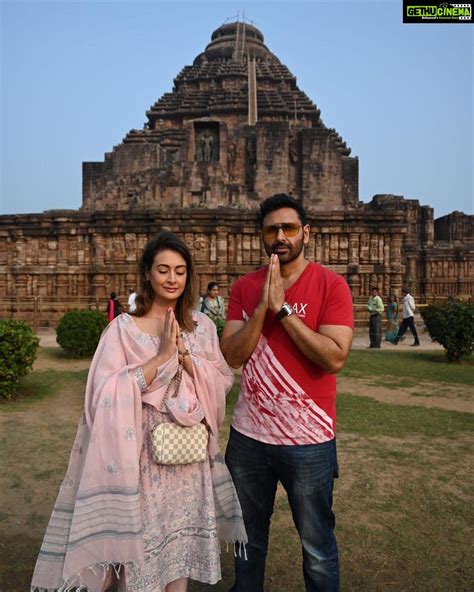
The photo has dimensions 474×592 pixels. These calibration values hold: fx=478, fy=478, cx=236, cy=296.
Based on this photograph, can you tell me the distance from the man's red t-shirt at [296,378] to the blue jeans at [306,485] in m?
0.07

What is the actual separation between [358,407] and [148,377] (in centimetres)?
546

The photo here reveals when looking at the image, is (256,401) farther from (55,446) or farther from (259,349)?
(55,446)

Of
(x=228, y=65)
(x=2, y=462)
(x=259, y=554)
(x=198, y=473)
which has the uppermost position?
(x=228, y=65)

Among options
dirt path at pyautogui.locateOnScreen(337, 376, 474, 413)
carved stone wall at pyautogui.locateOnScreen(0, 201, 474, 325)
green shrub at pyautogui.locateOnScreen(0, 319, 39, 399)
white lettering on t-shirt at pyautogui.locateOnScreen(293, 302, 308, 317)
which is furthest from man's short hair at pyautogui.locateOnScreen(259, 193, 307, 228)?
carved stone wall at pyautogui.locateOnScreen(0, 201, 474, 325)

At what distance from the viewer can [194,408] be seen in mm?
2264

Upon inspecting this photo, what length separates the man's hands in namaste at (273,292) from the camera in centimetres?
218

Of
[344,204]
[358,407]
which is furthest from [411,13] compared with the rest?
[344,204]

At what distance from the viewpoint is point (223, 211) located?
16.0m

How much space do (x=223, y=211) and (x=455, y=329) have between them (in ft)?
27.5

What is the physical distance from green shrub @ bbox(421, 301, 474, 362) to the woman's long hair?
31.4 ft

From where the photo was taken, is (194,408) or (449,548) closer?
(194,408)

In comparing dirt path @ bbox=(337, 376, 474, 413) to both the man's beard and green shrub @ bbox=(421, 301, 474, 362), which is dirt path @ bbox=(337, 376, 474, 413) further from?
the man's beard

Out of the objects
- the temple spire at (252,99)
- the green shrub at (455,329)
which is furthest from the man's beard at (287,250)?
the temple spire at (252,99)

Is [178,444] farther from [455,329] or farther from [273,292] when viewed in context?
[455,329]
